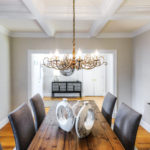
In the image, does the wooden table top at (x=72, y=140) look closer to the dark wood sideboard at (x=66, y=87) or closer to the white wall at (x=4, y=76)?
the white wall at (x=4, y=76)

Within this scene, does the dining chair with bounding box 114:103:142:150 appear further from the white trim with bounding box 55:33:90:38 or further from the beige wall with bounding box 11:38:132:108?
the white trim with bounding box 55:33:90:38

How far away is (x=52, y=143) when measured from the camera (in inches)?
55.3

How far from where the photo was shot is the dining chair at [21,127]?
1547 mm

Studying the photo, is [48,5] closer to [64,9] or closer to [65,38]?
[64,9]

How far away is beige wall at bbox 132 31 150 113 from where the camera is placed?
11.2 feet

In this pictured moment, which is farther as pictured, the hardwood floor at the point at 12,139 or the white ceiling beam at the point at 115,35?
the white ceiling beam at the point at 115,35

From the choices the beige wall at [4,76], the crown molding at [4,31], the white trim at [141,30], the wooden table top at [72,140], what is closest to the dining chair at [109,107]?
the wooden table top at [72,140]

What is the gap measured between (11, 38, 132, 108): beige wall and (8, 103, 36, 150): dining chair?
2.43m

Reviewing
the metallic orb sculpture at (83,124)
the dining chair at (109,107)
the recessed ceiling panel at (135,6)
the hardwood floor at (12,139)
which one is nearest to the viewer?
the metallic orb sculpture at (83,124)

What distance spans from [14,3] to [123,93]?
11.4 feet

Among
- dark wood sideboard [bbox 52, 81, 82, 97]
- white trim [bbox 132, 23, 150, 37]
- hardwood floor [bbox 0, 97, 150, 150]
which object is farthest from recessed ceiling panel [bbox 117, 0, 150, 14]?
dark wood sideboard [bbox 52, 81, 82, 97]

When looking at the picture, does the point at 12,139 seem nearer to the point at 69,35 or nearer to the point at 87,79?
the point at 69,35

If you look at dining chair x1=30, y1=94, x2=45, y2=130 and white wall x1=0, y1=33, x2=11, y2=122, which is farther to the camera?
white wall x1=0, y1=33, x2=11, y2=122

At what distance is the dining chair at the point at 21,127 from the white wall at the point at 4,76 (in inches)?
79.3
